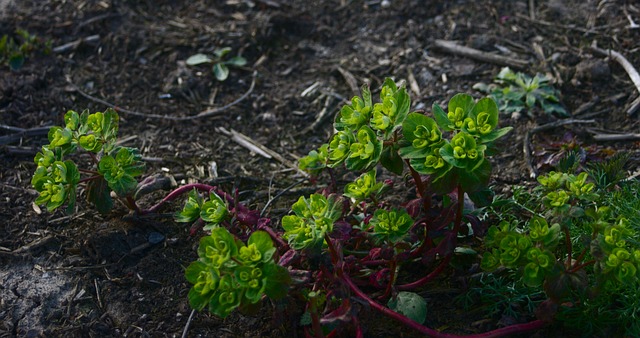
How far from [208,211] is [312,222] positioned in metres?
0.44

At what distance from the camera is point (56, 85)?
3857mm

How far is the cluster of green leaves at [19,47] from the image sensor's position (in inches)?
154

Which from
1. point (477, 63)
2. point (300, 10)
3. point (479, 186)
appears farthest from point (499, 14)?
point (479, 186)

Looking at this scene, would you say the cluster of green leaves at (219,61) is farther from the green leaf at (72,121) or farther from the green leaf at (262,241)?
the green leaf at (262,241)

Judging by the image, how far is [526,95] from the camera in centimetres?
362

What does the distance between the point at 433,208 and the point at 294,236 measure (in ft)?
1.95

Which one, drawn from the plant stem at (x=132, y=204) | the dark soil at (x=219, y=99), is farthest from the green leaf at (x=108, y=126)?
the dark soil at (x=219, y=99)

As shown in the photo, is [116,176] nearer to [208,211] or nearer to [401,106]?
[208,211]

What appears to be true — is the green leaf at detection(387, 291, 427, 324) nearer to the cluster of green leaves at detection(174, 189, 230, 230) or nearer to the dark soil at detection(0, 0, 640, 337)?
the dark soil at detection(0, 0, 640, 337)

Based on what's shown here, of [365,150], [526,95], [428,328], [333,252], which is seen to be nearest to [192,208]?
[333,252]

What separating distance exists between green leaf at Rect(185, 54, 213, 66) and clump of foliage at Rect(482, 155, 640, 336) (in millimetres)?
2192

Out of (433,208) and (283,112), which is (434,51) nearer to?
(283,112)

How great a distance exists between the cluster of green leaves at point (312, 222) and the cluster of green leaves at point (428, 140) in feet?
0.53

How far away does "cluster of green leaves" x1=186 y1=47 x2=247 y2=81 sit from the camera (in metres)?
4.04
